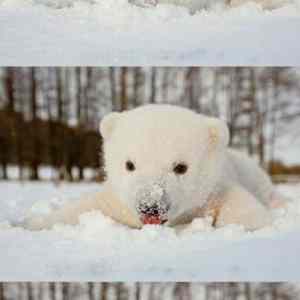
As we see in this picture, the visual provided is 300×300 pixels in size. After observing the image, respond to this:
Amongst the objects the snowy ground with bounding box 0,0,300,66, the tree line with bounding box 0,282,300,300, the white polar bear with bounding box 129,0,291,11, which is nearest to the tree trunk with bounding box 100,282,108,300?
the tree line with bounding box 0,282,300,300

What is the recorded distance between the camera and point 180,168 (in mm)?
1078

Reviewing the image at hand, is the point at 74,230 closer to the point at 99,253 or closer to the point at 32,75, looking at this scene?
the point at 99,253

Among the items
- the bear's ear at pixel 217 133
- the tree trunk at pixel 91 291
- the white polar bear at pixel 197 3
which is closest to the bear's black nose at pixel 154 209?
the bear's ear at pixel 217 133

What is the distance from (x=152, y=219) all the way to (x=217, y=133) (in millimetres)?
168

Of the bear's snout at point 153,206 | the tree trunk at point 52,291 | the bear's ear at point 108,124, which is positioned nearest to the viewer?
the bear's snout at point 153,206

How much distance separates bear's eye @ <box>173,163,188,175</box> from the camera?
1071mm

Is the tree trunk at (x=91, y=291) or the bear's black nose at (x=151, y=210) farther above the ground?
the bear's black nose at (x=151, y=210)

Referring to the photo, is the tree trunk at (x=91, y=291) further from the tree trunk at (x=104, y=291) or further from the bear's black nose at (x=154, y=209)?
the bear's black nose at (x=154, y=209)

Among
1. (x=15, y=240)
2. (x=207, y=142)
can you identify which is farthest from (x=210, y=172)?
(x=15, y=240)

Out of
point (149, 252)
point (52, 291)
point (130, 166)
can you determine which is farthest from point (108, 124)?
point (52, 291)

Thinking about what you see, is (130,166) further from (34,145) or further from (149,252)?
(34,145)

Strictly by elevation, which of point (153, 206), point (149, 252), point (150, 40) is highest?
point (150, 40)

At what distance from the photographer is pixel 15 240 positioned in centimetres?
113

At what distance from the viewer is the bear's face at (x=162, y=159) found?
1040 millimetres
